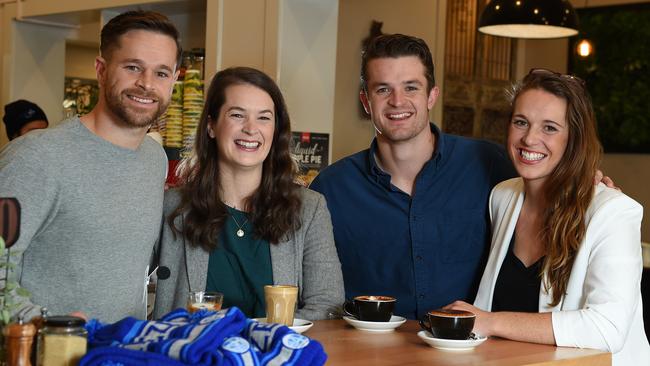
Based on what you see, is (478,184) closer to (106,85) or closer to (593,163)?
(593,163)

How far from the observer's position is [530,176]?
2.70 meters

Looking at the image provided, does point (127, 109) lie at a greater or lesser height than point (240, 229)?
greater

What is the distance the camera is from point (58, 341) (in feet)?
5.08

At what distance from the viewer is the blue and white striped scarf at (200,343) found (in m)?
1.57

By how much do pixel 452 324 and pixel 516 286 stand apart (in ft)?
1.83

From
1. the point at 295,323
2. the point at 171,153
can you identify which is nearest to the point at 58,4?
the point at 171,153

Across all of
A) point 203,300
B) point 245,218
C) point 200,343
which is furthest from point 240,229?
point 200,343

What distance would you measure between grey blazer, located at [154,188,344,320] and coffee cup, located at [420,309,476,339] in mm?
537

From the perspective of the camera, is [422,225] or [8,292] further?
[422,225]

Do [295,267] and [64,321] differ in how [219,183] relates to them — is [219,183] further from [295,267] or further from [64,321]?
[64,321]

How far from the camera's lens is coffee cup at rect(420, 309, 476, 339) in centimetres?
218

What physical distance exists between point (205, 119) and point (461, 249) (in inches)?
38.1

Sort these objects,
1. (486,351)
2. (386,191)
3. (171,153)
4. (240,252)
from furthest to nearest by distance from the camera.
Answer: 1. (171,153)
2. (386,191)
3. (240,252)
4. (486,351)

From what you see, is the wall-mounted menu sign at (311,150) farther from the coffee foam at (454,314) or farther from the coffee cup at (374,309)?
the coffee foam at (454,314)
